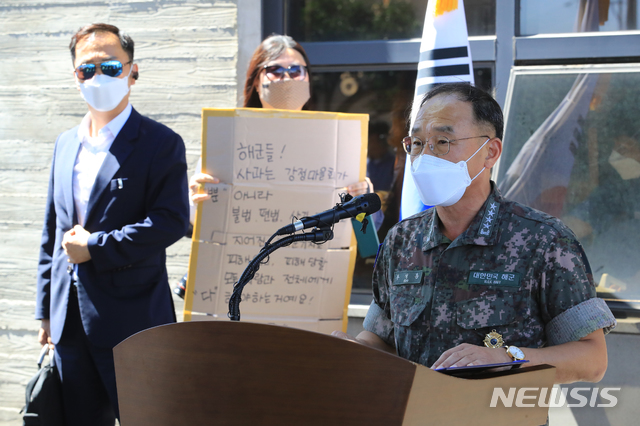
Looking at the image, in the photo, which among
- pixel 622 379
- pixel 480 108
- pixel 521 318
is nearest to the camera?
pixel 521 318

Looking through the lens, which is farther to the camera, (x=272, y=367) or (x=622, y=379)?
(x=622, y=379)

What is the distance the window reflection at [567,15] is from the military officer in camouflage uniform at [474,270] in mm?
2222

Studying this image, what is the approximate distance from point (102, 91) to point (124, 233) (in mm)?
759

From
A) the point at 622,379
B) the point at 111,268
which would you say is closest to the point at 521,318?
the point at 111,268

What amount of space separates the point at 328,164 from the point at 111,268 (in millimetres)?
1120

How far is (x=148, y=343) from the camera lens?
3.33 ft

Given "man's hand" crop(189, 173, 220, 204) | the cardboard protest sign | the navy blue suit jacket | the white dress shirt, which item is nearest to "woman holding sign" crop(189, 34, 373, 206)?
"man's hand" crop(189, 173, 220, 204)

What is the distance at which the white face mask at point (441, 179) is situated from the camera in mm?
1632

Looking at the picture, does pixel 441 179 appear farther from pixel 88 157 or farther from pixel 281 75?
pixel 88 157

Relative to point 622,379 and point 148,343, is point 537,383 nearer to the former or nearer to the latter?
point 148,343

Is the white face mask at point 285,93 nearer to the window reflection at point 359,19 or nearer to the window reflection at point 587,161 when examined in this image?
the window reflection at point 359,19

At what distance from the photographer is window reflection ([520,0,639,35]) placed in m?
3.45

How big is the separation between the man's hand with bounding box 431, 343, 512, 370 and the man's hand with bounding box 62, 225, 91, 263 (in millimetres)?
1752

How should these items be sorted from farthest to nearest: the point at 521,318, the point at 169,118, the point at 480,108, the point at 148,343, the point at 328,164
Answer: the point at 169,118 → the point at 328,164 → the point at 480,108 → the point at 521,318 → the point at 148,343
